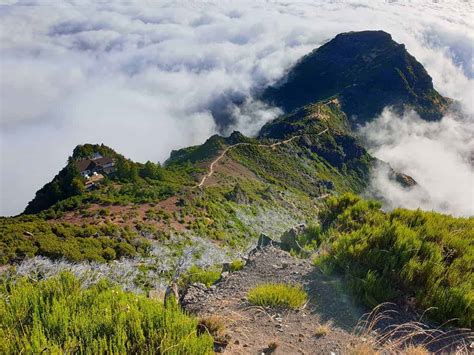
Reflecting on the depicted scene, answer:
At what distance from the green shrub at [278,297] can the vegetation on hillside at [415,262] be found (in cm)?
107

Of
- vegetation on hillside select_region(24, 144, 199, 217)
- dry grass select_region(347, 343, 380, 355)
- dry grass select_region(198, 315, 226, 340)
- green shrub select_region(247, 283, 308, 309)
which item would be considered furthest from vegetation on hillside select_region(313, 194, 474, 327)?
vegetation on hillside select_region(24, 144, 199, 217)

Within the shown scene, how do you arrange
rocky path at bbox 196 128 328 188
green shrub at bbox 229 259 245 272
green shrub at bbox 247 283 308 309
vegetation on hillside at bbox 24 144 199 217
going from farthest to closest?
rocky path at bbox 196 128 328 188 < vegetation on hillside at bbox 24 144 199 217 < green shrub at bbox 229 259 245 272 < green shrub at bbox 247 283 308 309

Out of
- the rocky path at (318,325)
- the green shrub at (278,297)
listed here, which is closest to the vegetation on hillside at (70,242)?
the rocky path at (318,325)

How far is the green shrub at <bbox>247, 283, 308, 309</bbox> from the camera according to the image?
269 inches

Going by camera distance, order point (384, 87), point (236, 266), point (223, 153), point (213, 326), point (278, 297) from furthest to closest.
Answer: point (384, 87) → point (223, 153) → point (236, 266) → point (278, 297) → point (213, 326)

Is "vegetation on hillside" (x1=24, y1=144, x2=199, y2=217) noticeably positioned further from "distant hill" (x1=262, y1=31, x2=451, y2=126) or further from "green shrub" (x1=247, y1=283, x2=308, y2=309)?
"distant hill" (x1=262, y1=31, x2=451, y2=126)

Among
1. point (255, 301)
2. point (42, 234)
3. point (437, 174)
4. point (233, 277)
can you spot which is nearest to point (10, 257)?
point (42, 234)

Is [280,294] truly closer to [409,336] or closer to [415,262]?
[409,336]

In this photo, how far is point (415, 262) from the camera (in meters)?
7.04

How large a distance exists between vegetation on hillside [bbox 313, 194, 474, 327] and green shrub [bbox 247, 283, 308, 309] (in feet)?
3.50

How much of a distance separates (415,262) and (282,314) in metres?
2.60

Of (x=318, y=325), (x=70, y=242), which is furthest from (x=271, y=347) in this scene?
(x=70, y=242)

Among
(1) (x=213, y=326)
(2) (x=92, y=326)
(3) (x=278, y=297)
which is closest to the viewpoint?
(2) (x=92, y=326)

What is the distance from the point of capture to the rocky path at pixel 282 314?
19.2 ft
